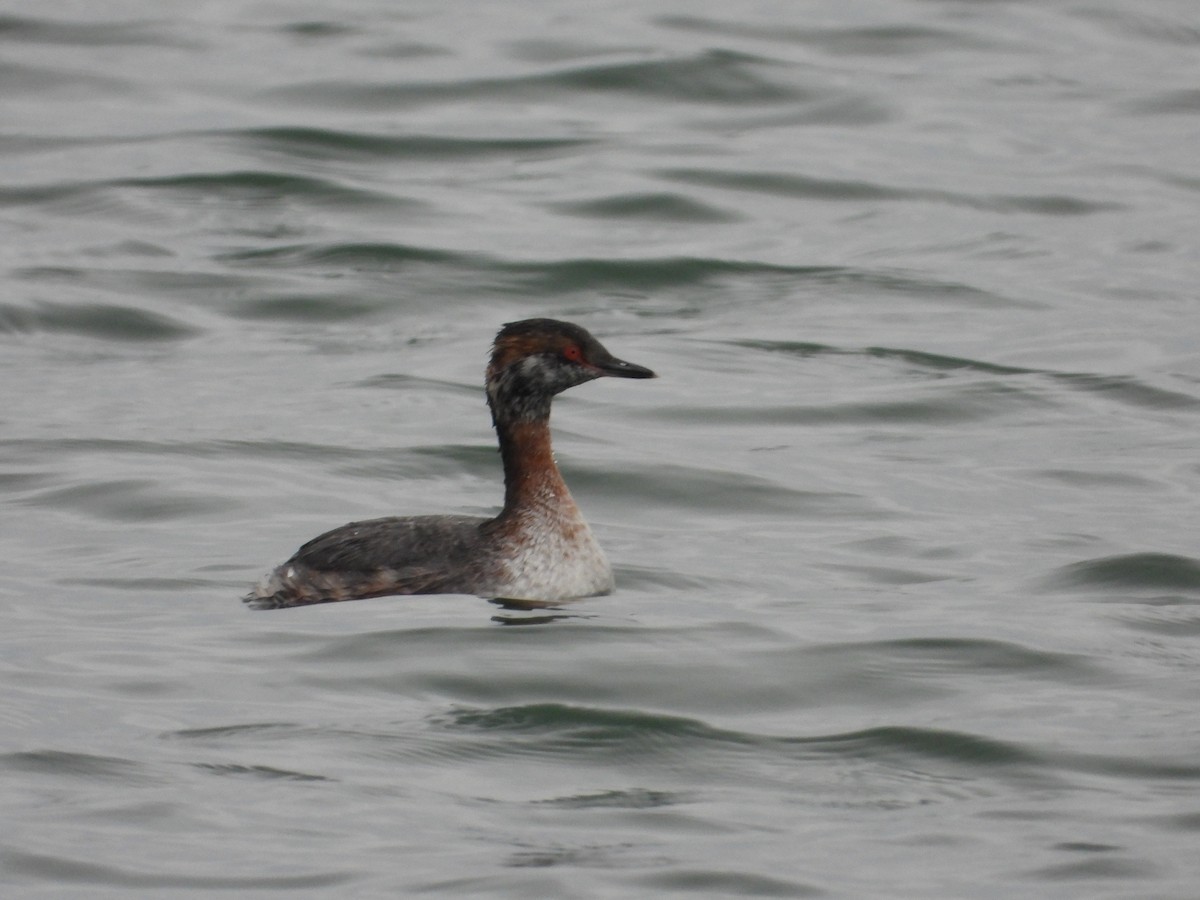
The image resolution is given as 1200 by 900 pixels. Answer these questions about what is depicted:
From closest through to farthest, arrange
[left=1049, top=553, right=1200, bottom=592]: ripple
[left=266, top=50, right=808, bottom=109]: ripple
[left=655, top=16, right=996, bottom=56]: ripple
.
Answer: [left=1049, top=553, right=1200, bottom=592]: ripple, [left=266, top=50, right=808, bottom=109]: ripple, [left=655, top=16, right=996, bottom=56]: ripple

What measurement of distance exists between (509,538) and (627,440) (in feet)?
12.2

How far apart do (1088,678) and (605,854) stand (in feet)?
8.57

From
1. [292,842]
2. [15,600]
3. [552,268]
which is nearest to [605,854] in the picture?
[292,842]

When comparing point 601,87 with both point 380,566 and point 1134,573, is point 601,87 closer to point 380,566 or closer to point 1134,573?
point 1134,573

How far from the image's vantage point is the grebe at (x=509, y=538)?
9.28 meters

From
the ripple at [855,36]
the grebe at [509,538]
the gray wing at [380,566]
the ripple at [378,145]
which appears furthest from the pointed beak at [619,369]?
the ripple at [855,36]

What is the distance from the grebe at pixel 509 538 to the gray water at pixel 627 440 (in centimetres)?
14

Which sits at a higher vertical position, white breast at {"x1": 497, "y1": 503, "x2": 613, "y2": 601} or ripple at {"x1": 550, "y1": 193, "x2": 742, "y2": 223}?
ripple at {"x1": 550, "y1": 193, "x2": 742, "y2": 223}

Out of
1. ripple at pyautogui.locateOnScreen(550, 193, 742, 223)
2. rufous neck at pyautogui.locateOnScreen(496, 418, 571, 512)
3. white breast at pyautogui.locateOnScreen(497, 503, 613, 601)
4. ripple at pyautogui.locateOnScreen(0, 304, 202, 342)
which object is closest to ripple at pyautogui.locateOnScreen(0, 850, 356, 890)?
white breast at pyautogui.locateOnScreen(497, 503, 613, 601)

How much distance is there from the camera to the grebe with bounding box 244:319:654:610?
30.5 feet

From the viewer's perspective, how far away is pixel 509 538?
30.9 ft

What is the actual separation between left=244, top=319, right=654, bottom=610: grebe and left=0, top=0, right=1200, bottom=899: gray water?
0.47 feet

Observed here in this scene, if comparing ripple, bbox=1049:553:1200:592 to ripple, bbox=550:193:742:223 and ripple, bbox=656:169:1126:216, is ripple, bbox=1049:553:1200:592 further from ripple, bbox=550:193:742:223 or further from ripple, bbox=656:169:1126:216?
ripple, bbox=656:169:1126:216

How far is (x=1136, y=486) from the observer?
11961mm
